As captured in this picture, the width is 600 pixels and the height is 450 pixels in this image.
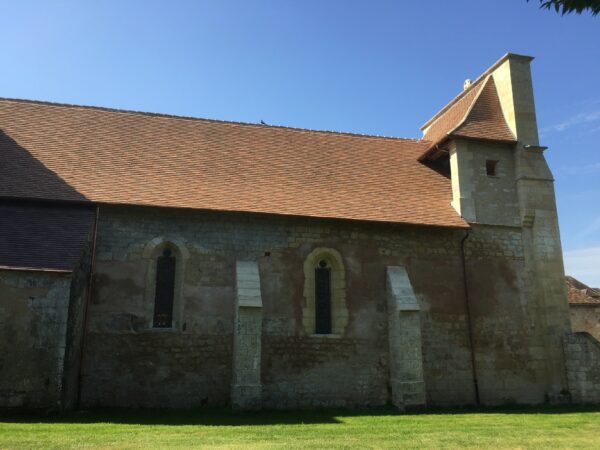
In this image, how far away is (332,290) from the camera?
1542cm

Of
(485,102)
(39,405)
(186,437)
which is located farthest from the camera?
(485,102)

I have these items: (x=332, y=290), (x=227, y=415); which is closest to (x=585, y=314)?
(x=332, y=290)

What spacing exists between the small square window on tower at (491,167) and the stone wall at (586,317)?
1262cm

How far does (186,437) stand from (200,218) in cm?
648

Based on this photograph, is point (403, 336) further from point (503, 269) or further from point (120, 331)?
point (120, 331)

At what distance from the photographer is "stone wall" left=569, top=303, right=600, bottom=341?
2683 centimetres

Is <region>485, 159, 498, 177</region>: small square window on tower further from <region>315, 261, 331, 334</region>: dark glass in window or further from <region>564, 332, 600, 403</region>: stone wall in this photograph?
<region>315, 261, 331, 334</region>: dark glass in window

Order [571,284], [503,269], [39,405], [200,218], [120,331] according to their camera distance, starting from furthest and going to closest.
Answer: [571,284] → [503,269] → [200,218] → [120,331] → [39,405]

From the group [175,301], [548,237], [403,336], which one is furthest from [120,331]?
[548,237]

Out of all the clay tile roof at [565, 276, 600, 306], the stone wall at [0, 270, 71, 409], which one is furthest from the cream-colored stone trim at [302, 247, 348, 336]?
the clay tile roof at [565, 276, 600, 306]

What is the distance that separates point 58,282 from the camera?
38.7ft

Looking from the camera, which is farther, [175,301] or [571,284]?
[571,284]

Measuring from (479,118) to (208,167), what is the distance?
28.8 ft

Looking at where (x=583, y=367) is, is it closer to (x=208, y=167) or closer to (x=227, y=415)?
(x=227, y=415)
